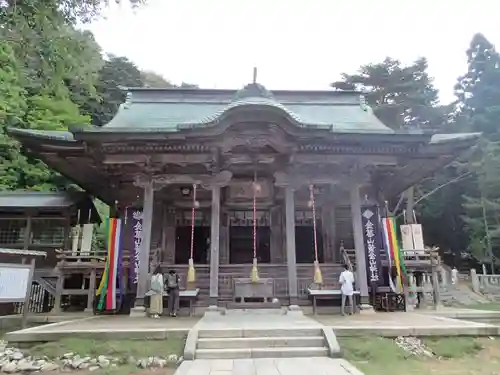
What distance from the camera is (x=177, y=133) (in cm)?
1012

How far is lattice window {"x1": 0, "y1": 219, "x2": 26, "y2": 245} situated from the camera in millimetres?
16156

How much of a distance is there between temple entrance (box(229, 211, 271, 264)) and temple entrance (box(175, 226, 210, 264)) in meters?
1.08

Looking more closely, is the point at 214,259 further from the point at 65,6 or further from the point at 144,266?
the point at 65,6

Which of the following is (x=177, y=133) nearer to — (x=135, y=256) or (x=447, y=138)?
(x=135, y=256)

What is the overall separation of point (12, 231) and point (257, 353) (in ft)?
48.0

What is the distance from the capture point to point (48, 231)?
16.3m

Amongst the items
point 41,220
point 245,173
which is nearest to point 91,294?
point 245,173

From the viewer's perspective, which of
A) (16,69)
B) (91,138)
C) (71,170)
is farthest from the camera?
(71,170)

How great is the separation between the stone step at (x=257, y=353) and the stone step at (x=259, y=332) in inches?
19.3

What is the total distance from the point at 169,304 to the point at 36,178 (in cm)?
1602

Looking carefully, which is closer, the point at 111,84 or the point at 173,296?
the point at 173,296

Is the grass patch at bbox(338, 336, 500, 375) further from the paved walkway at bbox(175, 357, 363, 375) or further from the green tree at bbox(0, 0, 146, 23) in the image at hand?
the green tree at bbox(0, 0, 146, 23)

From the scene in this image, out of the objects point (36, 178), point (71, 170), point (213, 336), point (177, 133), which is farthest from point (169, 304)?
point (36, 178)

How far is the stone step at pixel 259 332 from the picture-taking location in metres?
6.65
